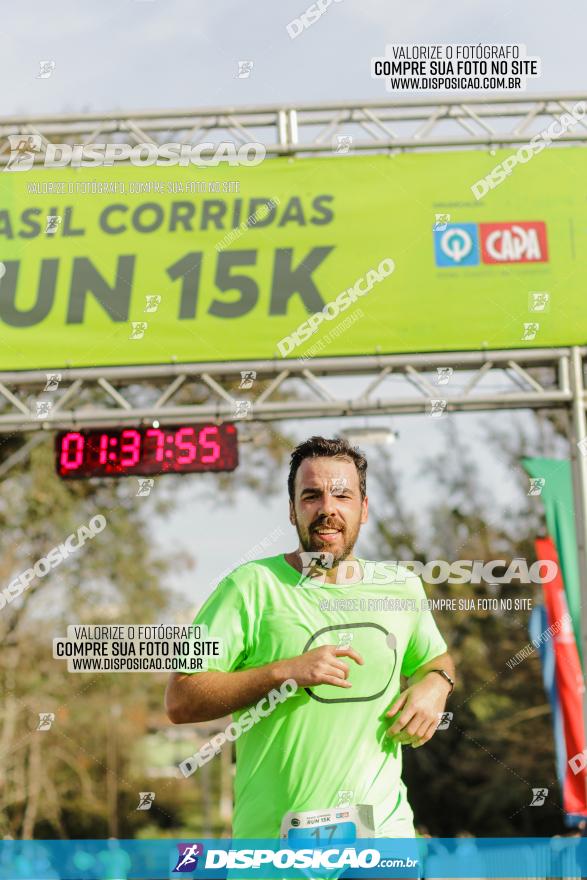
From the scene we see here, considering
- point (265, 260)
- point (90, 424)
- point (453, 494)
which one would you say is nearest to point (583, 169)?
point (265, 260)

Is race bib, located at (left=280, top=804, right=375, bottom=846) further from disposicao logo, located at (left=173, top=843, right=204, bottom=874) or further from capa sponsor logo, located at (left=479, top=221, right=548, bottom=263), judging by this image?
capa sponsor logo, located at (left=479, top=221, right=548, bottom=263)

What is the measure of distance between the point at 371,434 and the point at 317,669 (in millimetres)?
3483

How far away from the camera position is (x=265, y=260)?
19.2 feet

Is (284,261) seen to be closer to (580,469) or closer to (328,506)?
(580,469)

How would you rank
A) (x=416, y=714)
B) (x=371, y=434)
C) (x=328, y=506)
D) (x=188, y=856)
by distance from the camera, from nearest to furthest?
(x=416, y=714) < (x=328, y=506) < (x=188, y=856) < (x=371, y=434)

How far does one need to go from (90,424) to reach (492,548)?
1146cm

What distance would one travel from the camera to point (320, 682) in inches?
107

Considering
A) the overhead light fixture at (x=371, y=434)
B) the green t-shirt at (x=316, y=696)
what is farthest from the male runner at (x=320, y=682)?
the overhead light fixture at (x=371, y=434)

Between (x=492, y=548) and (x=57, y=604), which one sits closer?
(x=57, y=604)

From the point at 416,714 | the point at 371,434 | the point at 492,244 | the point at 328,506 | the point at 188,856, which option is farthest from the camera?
the point at 371,434

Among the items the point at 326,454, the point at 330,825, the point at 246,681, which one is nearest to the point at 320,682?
the point at 246,681

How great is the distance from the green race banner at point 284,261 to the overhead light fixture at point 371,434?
0.55 metres

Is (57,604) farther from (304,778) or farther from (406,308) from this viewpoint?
(304,778)

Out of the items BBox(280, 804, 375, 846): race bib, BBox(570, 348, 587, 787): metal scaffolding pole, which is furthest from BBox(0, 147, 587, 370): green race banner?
BBox(280, 804, 375, 846): race bib
